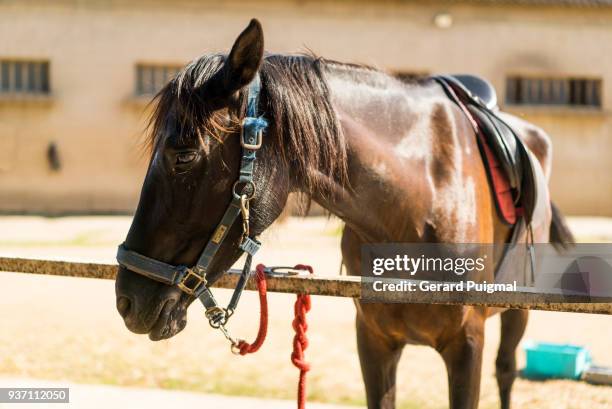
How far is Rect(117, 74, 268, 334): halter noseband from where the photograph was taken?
7.13 feet

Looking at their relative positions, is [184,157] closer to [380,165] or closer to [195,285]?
[195,285]

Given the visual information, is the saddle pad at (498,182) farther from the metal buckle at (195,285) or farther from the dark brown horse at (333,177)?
the metal buckle at (195,285)

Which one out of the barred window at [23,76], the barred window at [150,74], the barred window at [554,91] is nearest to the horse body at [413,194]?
the barred window at [150,74]

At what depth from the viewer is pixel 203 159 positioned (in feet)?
7.27

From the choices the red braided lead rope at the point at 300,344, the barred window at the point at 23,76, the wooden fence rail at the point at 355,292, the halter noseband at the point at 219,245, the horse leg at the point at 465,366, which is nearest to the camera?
the halter noseband at the point at 219,245

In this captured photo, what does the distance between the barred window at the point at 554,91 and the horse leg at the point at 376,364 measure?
13.9 meters

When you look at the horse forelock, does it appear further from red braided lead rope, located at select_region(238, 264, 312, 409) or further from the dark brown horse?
red braided lead rope, located at select_region(238, 264, 312, 409)

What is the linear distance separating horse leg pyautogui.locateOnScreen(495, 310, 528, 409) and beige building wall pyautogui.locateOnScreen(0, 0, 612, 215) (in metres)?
11.5

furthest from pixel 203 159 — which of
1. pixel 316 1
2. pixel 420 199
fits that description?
pixel 316 1

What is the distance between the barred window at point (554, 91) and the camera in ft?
53.2

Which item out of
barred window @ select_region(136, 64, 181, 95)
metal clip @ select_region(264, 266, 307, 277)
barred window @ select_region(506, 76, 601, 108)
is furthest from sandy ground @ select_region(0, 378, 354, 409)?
barred window @ select_region(506, 76, 601, 108)

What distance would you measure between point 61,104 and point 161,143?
46.5ft

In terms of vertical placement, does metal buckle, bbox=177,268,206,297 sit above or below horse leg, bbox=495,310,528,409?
above

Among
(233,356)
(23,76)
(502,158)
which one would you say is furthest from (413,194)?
(23,76)
